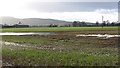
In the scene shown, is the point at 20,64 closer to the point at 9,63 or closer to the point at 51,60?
the point at 9,63

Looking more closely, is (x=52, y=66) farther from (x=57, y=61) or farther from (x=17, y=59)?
(x=17, y=59)

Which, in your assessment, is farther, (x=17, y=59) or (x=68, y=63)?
(x=17, y=59)

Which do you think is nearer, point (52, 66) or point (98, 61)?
point (52, 66)

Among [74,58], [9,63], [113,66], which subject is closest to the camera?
[113,66]

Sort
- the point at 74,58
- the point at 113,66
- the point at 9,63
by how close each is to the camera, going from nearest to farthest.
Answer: the point at 113,66, the point at 9,63, the point at 74,58

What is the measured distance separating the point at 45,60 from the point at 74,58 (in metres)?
2.18

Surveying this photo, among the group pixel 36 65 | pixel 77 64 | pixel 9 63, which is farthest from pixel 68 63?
pixel 9 63

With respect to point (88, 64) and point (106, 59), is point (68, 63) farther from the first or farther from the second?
point (106, 59)

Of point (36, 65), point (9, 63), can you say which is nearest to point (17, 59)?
point (9, 63)

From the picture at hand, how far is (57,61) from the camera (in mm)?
21375

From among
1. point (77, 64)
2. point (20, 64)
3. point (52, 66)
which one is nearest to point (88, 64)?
point (77, 64)

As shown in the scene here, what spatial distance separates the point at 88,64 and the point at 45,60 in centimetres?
349

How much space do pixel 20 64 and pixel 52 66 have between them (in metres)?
2.36

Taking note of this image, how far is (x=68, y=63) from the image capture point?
2036 centimetres
